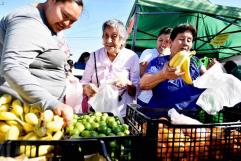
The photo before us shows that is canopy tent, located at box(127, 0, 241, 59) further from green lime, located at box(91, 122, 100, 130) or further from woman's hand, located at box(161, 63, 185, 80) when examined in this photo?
green lime, located at box(91, 122, 100, 130)

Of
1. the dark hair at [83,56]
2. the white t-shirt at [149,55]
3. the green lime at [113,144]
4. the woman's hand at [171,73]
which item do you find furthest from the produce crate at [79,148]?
the dark hair at [83,56]

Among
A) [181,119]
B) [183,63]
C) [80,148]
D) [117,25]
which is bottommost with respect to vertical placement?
[80,148]

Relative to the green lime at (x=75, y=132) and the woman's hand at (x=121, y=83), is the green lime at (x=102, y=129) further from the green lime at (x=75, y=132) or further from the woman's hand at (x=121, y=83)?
the woman's hand at (x=121, y=83)

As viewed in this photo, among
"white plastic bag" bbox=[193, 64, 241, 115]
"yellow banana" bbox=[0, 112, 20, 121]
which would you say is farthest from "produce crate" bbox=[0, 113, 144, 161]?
"white plastic bag" bbox=[193, 64, 241, 115]

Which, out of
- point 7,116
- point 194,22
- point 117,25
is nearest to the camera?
point 7,116

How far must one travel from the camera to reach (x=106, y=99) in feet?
8.47

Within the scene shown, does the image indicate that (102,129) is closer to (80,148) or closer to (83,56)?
(80,148)

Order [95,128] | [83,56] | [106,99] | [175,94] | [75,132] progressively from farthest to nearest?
[83,56] → [106,99] → [175,94] → [95,128] → [75,132]

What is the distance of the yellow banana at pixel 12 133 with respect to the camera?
141 cm

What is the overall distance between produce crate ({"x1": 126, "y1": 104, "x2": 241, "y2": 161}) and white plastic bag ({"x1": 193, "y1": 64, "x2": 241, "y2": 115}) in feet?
1.45

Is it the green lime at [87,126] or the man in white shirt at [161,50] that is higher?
the man in white shirt at [161,50]

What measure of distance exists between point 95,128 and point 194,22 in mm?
6571

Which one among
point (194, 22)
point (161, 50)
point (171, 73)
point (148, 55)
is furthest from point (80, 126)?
point (194, 22)

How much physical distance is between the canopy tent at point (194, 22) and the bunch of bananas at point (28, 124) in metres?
3.33
